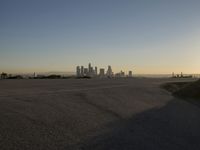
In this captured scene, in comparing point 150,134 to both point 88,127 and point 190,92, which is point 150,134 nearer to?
point 88,127

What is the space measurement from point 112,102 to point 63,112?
4297 millimetres

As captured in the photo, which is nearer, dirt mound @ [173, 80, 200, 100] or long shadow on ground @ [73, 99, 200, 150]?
long shadow on ground @ [73, 99, 200, 150]

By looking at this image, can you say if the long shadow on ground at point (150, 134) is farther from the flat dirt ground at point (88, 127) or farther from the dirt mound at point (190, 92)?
the dirt mound at point (190, 92)

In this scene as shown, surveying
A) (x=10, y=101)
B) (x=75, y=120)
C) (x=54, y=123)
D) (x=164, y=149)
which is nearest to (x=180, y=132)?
(x=164, y=149)

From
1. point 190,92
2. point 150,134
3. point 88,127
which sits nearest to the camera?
point 88,127

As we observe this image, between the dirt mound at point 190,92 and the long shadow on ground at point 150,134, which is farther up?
the dirt mound at point 190,92

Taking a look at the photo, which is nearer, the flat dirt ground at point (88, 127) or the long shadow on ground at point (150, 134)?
the flat dirt ground at point (88, 127)

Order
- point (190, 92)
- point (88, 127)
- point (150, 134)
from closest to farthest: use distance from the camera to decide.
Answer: point (88, 127)
point (150, 134)
point (190, 92)

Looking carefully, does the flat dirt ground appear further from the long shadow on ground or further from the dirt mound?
the dirt mound

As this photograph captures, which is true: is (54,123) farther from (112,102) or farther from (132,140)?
(112,102)

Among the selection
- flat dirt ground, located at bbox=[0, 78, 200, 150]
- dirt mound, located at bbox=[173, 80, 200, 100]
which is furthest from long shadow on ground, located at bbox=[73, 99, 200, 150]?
dirt mound, located at bbox=[173, 80, 200, 100]

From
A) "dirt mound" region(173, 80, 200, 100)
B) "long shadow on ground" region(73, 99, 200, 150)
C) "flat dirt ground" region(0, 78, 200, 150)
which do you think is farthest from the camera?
"dirt mound" region(173, 80, 200, 100)

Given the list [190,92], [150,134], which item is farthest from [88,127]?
[190,92]

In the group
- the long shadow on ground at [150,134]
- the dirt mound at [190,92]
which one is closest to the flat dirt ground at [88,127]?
the long shadow on ground at [150,134]
